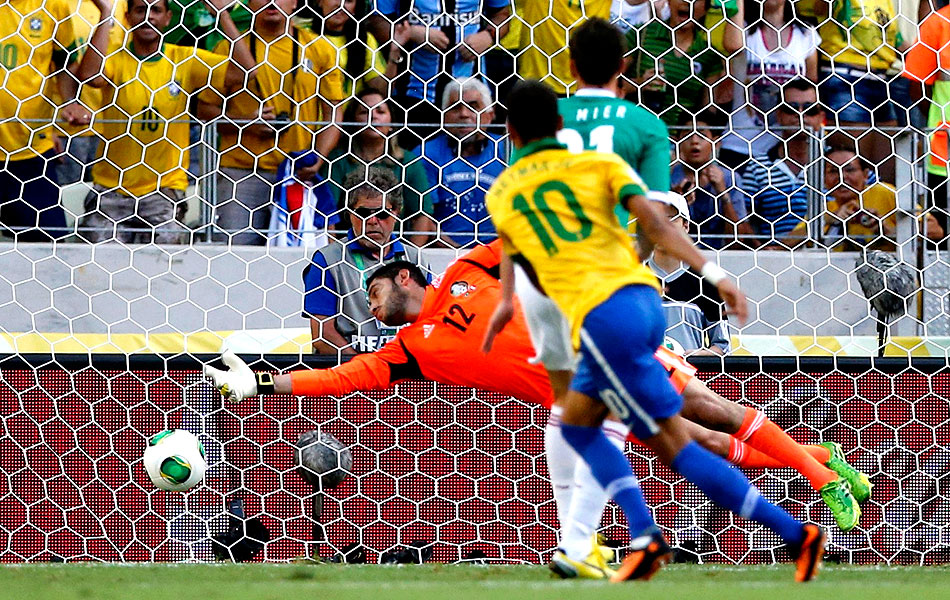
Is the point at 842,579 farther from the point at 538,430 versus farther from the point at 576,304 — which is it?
the point at 538,430

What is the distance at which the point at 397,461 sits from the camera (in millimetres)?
6094

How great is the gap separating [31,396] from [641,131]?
3.09 metres

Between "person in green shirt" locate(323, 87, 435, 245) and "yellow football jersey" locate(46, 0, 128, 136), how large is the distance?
1.24 metres

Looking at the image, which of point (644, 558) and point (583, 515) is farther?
point (583, 515)

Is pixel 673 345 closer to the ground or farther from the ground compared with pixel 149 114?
closer to the ground

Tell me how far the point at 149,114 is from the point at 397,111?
1.28 m

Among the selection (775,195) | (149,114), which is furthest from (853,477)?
(149,114)

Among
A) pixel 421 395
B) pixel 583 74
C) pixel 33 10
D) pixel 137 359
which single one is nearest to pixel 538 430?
pixel 421 395

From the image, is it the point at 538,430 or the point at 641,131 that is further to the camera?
the point at 538,430

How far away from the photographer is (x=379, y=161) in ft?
22.5

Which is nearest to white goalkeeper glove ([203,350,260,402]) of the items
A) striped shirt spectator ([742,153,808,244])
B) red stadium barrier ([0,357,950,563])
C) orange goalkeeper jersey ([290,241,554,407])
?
orange goalkeeper jersey ([290,241,554,407])

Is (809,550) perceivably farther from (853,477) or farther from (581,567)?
(853,477)

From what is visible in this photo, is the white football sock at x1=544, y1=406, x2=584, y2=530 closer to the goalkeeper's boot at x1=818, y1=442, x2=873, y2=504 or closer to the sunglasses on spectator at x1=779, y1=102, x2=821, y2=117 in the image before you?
the goalkeeper's boot at x1=818, y1=442, x2=873, y2=504

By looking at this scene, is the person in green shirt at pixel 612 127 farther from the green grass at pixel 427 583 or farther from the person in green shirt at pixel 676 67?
the person in green shirt at pixel 676 67
